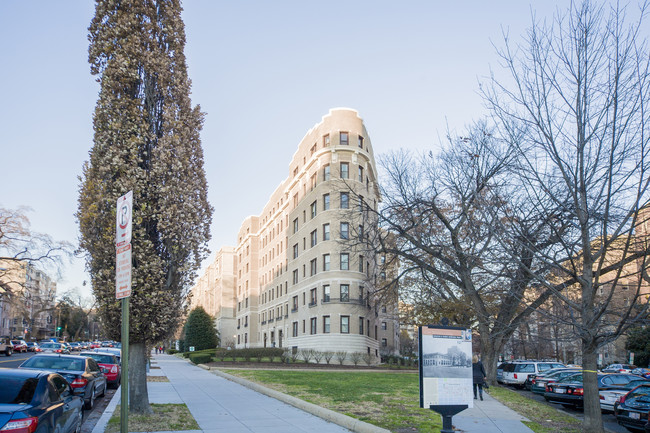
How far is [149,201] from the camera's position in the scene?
12.6 m

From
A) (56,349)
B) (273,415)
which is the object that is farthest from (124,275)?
(56,349)

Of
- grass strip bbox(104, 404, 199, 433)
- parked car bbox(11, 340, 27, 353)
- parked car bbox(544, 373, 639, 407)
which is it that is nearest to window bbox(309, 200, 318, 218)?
parked car bbox(544, 373, 639, 407)

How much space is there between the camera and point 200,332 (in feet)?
212

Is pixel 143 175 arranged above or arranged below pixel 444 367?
above

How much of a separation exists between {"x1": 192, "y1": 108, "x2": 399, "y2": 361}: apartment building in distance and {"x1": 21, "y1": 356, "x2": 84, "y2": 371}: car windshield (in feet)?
67.8

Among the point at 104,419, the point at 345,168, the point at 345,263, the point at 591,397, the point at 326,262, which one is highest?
the point at 345,168

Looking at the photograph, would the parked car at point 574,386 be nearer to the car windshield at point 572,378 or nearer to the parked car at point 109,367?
the car windshield at point 572,378

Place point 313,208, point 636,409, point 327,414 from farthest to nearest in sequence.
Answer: point 313,208
point 636,409
point 327,414

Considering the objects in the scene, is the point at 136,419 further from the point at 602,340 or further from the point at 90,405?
the point at 602,340

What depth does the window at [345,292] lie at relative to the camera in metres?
47.4

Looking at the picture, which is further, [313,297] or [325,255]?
[313,297]

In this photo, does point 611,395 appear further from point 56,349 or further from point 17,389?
point 56,349

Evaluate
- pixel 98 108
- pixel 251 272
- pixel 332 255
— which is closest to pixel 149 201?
→ pixel 98 108

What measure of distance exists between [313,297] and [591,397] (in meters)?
40.1
